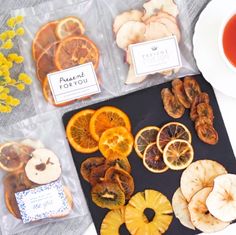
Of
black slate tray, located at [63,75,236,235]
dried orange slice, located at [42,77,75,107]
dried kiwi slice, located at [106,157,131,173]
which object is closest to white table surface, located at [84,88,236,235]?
black slate tray, located at [63,75,236,235]

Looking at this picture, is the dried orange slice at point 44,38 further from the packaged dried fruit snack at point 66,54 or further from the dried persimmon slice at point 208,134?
the dried persimmon slice at point 208,134

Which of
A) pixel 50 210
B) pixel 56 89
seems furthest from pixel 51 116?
pixel 50 210

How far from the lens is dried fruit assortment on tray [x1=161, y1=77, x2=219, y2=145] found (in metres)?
0.74

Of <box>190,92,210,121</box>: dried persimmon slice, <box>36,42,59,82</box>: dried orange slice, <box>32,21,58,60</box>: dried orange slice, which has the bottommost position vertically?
<box>190,92,210,121</box>: dried persimmon slice

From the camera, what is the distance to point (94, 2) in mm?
754

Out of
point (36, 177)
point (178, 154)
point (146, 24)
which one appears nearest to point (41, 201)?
point (36, 177)

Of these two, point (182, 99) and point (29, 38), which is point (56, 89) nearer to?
point (29, 38)

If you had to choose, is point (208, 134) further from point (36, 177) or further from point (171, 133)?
point (36, 177)

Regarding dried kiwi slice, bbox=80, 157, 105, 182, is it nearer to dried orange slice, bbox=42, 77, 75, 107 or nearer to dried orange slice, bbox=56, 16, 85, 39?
dried orange slice, bbox=42, 77, 75, 107

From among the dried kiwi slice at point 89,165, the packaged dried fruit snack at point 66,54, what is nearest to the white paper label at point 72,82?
the packaged dried fruit snack at point 66,54

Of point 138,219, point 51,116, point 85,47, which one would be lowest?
point 138,219

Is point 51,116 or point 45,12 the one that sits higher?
point 45,12

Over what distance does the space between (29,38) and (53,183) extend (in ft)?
0.87

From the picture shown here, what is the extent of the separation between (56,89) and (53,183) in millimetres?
170
